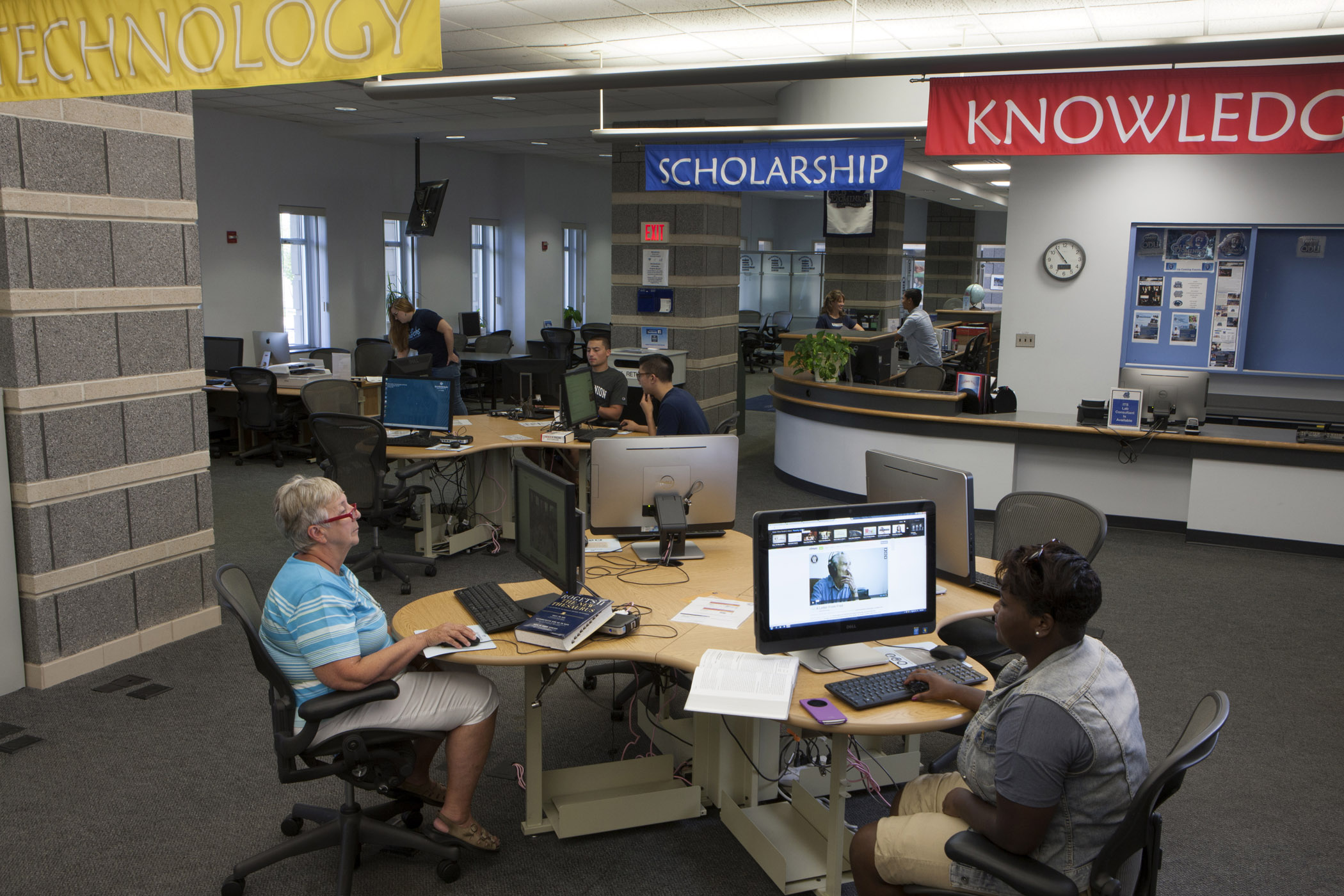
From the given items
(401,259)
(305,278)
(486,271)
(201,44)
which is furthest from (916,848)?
(486,271)

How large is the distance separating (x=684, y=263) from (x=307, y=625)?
24.3ft

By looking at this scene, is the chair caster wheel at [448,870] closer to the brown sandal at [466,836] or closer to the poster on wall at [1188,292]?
the brown sandal at [466,836]

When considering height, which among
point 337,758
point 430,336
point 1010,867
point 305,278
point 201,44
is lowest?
point 337,758

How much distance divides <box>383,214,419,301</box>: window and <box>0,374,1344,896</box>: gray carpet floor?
8.40 meters

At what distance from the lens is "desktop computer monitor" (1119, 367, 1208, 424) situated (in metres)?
6.68

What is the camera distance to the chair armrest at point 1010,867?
2082 millimetres

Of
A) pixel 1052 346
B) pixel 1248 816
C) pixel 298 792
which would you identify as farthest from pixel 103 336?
pixel 1052 346

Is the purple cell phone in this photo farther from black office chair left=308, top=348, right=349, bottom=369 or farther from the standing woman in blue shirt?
black office chair left=308, top=348, right=349, bottom=369

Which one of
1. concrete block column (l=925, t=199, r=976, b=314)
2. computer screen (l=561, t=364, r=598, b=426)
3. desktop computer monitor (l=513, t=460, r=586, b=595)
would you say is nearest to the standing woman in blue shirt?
computer screen (l=561, t=364, r=598, b=426)

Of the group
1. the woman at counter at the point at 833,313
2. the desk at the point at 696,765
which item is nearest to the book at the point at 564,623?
the desk at the point at 696,765

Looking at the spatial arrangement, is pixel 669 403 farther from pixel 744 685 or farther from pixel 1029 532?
pixel 744 685

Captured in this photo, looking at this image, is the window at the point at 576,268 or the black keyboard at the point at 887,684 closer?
the black keyboard at the point at 887,684

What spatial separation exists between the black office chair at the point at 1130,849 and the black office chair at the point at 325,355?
8.32m

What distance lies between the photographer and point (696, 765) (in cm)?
345
